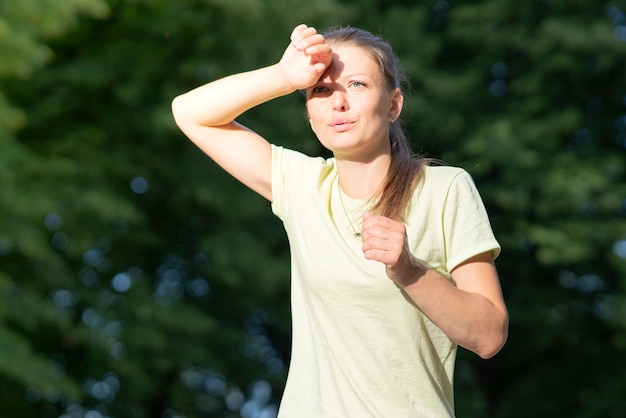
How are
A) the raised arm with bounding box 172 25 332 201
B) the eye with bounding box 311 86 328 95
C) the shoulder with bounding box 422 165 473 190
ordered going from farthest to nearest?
1. the raised arm with bounding box 172 25 332 201
2. the eye with bounding box 311 86 328 95
3. the shoulder with bounding box 422 165 473 190

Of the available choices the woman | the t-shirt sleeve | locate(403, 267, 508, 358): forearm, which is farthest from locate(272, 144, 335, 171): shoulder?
locate(403, 267, 508, 358): forearm

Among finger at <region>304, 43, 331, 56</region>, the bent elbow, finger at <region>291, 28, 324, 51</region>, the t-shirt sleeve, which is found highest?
finger at <region>291, 28, 324, 51</region>

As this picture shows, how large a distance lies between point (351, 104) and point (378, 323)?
0.52m

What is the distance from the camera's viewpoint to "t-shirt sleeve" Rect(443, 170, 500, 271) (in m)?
2.30

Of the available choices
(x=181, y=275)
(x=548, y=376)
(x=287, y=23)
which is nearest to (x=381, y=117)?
(x=287, y=23)

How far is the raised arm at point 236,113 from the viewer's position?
2.59 metres

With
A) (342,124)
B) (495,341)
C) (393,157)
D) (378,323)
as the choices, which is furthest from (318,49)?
(495,341)

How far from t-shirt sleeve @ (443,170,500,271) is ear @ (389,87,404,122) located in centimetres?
27

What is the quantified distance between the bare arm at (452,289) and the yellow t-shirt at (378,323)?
6 centimetres

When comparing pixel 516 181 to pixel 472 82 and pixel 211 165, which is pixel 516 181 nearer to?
pixel 472 82

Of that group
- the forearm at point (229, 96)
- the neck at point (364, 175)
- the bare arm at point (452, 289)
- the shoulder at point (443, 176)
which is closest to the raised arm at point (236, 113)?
the forearm at point (229, 96)

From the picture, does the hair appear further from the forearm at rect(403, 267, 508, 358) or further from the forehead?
the forearm at rect(403, 267, 508, 358)

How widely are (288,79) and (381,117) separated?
249 millimetres

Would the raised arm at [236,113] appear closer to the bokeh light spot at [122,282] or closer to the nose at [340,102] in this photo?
the nose at [340,102]
